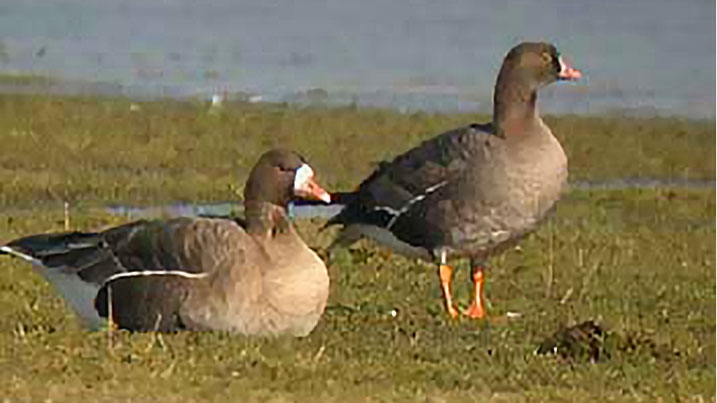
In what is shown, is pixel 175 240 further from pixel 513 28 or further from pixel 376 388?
pixel 513 28

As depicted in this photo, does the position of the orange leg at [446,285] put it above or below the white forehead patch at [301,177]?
below

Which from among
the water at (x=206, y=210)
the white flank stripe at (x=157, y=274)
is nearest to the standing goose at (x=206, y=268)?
the white flank stripe at (x=157, y=274)

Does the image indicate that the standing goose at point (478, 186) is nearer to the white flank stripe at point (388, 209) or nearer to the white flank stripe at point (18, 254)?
the white flank stripe at point (388, 209)

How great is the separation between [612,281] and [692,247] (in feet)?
7.61

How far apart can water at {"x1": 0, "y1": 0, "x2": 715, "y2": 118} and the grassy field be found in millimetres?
2981

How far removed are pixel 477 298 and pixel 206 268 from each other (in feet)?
9.64

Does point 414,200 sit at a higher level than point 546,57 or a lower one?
lower

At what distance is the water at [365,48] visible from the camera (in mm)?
30234

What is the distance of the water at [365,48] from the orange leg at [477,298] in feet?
46.9

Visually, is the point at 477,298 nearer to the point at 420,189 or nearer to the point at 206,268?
the point at 420,189

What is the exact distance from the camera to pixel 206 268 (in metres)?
11.4

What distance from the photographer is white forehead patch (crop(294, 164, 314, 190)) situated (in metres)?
12.0

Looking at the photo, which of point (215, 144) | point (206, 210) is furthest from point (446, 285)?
point (215, 144)

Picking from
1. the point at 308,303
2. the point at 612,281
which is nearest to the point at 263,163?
the point at 308,303
